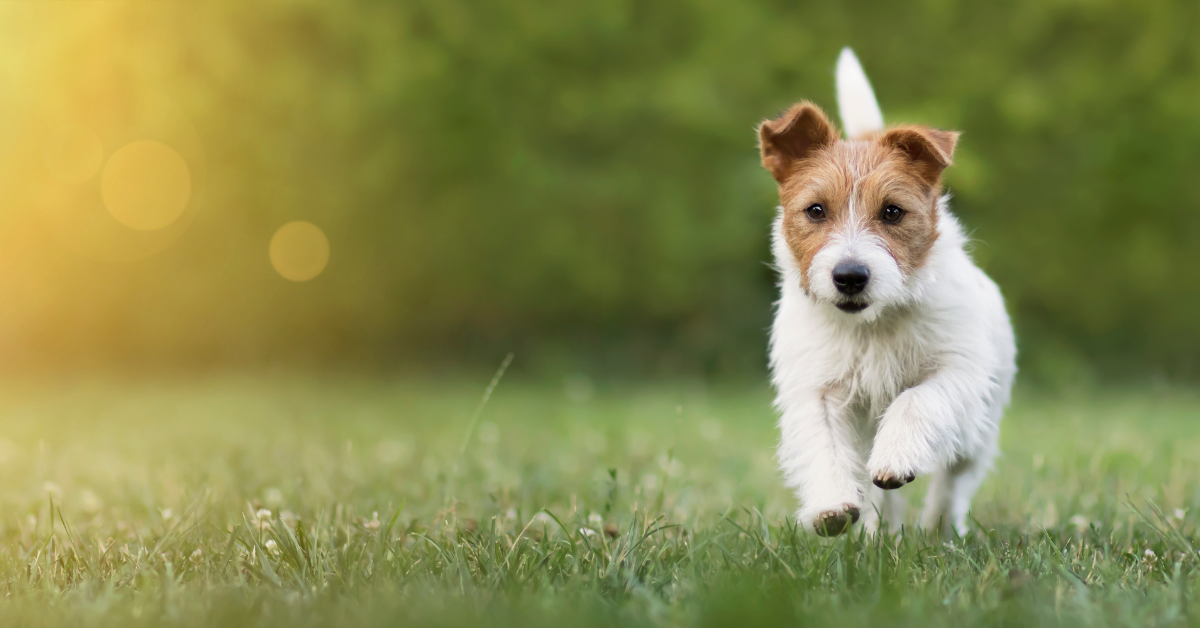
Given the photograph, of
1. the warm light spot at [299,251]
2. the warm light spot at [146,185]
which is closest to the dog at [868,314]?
the warm light spot at [299,251]

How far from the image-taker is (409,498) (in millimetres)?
3723

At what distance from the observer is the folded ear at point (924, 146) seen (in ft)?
10.3

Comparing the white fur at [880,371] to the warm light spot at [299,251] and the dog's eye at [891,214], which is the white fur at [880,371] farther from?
the warm light spot at [299,251]

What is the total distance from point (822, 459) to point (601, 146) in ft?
26.7

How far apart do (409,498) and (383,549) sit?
1186 millimetres

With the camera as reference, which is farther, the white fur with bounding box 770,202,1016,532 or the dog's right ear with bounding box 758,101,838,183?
the dog's right ear with bounding box 758,101,838,183

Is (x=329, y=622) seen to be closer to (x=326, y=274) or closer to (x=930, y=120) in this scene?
(x=930, y=120)

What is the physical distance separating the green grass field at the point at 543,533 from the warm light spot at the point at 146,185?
19.2 feet

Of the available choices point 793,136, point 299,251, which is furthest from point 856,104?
point 299,251

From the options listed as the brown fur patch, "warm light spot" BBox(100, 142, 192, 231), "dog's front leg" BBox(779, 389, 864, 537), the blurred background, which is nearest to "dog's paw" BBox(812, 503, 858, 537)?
"dog's front leg" BBox(779, 389, 864, 537)

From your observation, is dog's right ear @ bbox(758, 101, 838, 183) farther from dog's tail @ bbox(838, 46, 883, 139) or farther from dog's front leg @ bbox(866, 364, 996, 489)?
dog's front leg @ bbox(866, 364, 996, 489)

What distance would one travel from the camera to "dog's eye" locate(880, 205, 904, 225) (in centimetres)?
304

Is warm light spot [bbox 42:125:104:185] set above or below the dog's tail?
above

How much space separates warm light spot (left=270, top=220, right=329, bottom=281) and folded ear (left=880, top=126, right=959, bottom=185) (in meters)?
10.4
